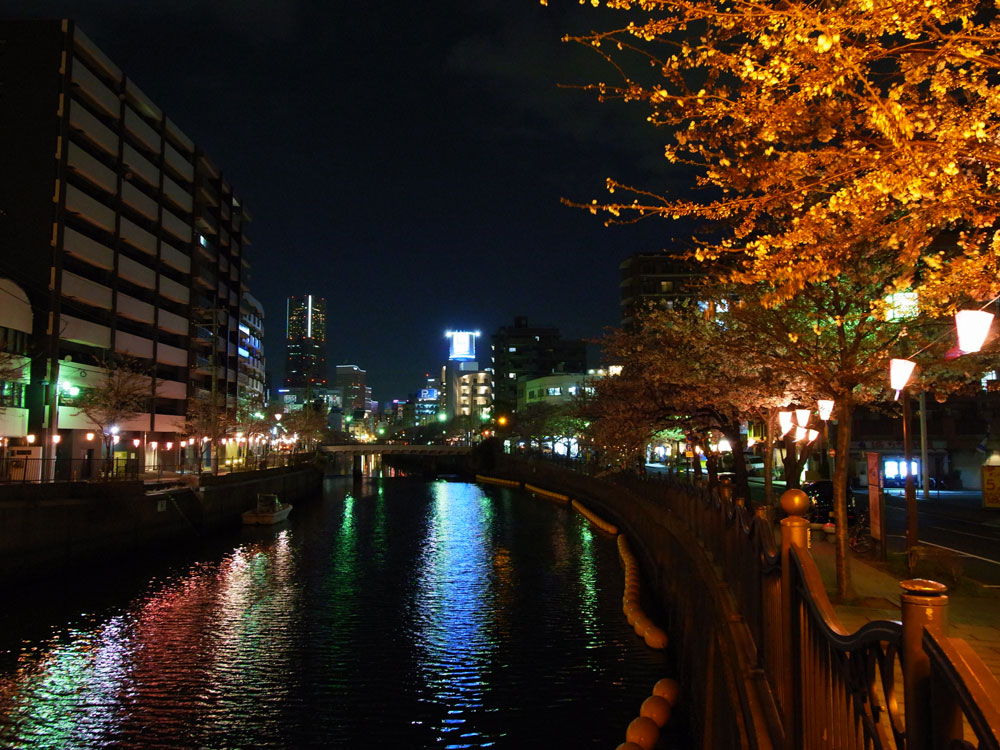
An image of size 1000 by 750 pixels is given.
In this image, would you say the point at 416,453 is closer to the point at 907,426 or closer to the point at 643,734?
the point at 907,426

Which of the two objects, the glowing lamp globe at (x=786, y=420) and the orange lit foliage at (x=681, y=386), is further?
the orange lit foliage at (x=681, y=386)

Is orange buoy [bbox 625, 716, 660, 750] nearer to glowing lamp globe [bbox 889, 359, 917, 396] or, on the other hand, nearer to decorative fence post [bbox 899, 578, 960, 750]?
glowing lamp globe [bbox 889, 359, 917, 396]

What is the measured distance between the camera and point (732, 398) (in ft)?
75.4

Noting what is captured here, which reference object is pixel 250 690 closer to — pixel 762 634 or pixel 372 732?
pixel 372 732

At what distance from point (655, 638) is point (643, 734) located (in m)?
6.42

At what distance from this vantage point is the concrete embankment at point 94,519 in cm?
2573

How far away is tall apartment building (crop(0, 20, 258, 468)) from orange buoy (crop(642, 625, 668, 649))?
130 feet

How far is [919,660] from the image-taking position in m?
2.70

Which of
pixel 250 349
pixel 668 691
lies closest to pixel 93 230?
pixel 250 349

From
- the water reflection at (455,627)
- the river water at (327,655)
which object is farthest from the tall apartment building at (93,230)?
the water reflection at (455,627)

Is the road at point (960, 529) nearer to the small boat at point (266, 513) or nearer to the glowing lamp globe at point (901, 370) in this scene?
the glowing lamp globe at point (901, 370)

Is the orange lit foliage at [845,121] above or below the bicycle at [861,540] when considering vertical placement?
above

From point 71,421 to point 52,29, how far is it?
79.2 feet

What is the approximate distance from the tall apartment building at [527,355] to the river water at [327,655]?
4974 inches
